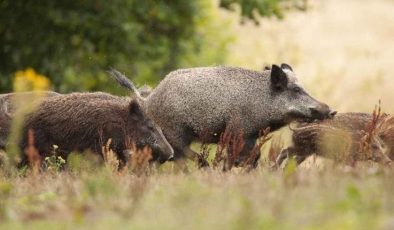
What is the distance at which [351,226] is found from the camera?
677 cm

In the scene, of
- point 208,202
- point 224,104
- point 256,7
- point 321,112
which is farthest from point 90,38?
point 208,202

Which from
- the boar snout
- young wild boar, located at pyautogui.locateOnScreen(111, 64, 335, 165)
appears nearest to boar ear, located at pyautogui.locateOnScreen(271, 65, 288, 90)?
young wild boar, located at pyautogui.locateOnScreen(111, 64, 335, 165)

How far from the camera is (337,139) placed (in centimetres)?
1198

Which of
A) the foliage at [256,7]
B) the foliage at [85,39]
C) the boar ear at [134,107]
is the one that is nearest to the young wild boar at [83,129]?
the boar ear at [134,107]

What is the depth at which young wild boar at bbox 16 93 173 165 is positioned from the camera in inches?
523

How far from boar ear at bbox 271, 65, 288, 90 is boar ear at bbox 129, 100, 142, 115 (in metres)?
1.61

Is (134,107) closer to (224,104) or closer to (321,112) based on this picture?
(224,104)

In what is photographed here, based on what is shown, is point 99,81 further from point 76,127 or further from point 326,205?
point 326,205

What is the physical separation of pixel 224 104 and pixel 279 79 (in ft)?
2.88

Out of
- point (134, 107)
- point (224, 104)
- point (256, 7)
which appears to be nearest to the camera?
point (224, 104)

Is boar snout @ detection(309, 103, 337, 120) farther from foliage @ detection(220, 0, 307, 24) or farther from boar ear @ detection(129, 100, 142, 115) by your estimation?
foliage @ detection(220, 0, 307, 24)

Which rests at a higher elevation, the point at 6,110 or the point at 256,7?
the point at 6,110

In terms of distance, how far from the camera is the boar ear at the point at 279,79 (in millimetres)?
13828

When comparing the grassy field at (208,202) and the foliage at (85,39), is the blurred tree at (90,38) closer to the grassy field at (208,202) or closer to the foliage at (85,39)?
the foliage at (85,39)
